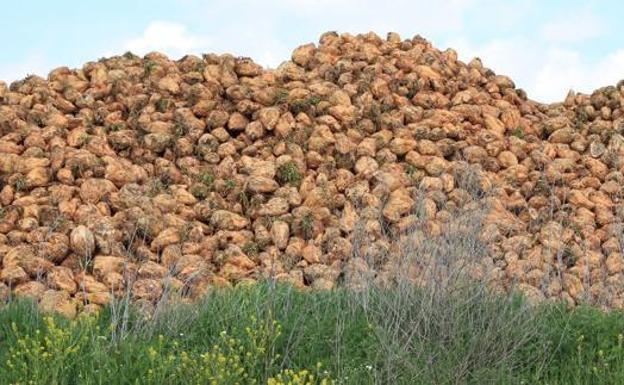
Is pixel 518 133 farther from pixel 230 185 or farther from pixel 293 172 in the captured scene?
pixel 230 185

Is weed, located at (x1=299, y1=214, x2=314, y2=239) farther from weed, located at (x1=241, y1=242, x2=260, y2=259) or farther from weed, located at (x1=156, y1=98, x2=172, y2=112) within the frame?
weed, located at (x1=156, y1=98, x2=172, y2=112)

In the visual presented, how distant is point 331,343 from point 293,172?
10.6 ft

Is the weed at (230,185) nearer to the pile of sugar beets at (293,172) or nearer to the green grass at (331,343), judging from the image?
the pile of sugar beets at (293,172)

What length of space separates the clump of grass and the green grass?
261cm

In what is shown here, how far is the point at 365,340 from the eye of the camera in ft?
16.2

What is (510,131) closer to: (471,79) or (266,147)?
(471,79)

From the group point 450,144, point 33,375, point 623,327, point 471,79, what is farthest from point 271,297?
point 471,79

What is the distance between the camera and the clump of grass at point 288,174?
8141mm

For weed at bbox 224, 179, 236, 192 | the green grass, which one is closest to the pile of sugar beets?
weed at bbox 224, 179, 236, 192

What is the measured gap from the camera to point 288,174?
26.7 feet

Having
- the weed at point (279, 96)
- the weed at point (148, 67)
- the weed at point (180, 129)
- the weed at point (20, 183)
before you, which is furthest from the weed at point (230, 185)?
the weed at point (148, 67)

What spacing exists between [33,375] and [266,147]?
4.37 meters

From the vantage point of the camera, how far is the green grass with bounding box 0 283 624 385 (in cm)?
461

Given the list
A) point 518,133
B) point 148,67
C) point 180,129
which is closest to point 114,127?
point 180,129
